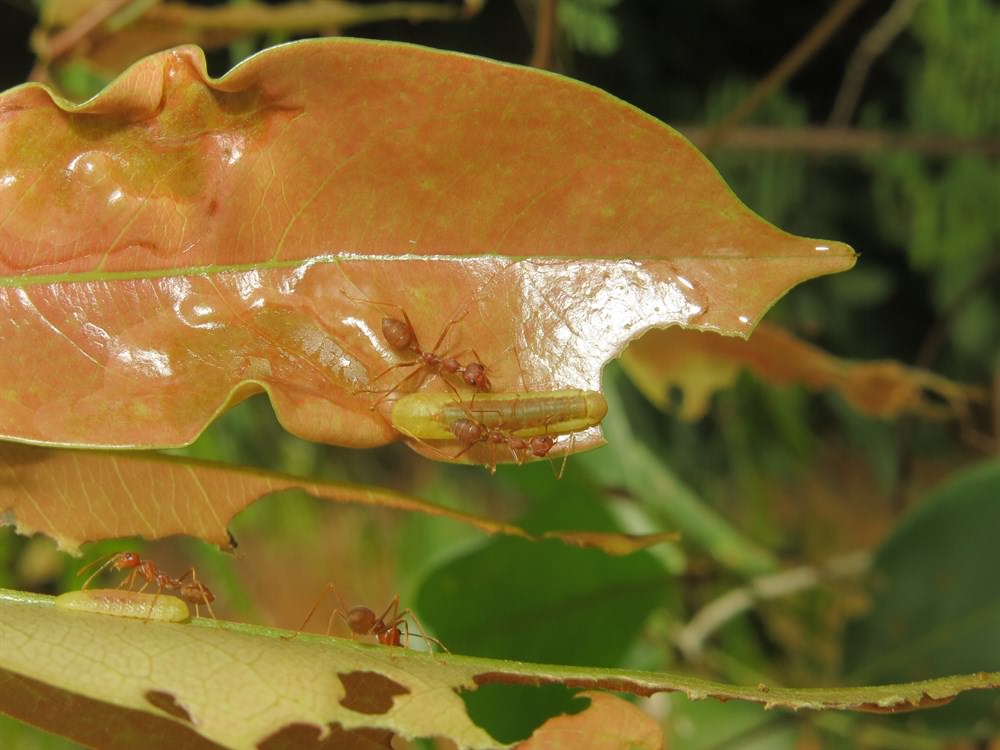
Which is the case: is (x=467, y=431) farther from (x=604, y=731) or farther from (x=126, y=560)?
(x=126, y=560)

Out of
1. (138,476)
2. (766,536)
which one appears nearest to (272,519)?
(766,536)

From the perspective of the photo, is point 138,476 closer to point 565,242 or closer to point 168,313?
point 168,313

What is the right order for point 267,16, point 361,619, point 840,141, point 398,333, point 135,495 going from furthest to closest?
point 840,141 → point 267,16 → point 361,619 → point 135,495 → point 398,333

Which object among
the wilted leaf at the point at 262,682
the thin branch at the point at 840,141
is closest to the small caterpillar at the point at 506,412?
the wilted leaf at the point at 262,682

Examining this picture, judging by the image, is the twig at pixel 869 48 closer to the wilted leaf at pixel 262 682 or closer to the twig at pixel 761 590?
the twig at pixel 761 590

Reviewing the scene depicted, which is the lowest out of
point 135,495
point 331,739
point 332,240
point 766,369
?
point 766,369

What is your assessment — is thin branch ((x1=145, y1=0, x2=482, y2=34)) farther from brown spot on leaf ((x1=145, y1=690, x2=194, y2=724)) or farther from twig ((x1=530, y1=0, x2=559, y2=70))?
brown spot on leaf ((x1=145, y1=690, x2=194, y2=724))

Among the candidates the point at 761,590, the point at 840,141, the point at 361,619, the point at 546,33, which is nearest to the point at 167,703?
the point at 361,619
